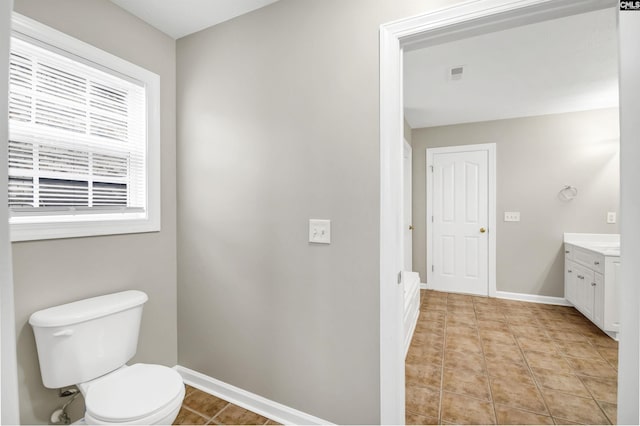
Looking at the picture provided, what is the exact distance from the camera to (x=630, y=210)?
94 centimetres

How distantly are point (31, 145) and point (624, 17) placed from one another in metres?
2.54

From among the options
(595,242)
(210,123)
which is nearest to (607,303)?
(595,242)

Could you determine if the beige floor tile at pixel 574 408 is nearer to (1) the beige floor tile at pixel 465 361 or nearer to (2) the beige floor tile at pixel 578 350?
(1) the beige floor tile at pixel 465 361

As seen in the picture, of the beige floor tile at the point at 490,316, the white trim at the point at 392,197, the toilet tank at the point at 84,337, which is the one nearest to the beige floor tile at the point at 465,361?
the beige floor tile at the point at 490,316

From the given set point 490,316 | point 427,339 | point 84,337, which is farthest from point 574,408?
point 84,337

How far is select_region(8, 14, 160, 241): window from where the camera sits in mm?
1345

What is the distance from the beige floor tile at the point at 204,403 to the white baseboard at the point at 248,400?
31 mm

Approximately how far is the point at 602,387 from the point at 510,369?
1.79 feet

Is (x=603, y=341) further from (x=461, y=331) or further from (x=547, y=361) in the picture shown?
(x=461, y=331)

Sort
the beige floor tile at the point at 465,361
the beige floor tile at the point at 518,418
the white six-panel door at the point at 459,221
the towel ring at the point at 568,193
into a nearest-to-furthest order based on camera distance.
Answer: the beige floor tile at the point at 518,418 → the beige floor tile at the point at 465,361 → the towel ring at the point at 568,193 → the white six-panel door at the point at 459,221

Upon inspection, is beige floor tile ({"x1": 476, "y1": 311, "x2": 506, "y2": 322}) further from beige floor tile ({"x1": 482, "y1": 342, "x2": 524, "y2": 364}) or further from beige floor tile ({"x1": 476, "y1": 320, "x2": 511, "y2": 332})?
beige floor tile ({"x1": 482, "y1": 342, "x2": 524, "y2": 364})

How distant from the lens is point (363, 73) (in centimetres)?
139

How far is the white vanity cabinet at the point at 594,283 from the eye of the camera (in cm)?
260

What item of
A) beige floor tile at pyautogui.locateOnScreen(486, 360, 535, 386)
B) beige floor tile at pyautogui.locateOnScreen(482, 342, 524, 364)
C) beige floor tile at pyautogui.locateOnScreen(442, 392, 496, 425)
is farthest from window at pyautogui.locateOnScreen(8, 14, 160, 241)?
beige floor tile at pyautogui.locateOnScreen(482, 342, 524, 364)
